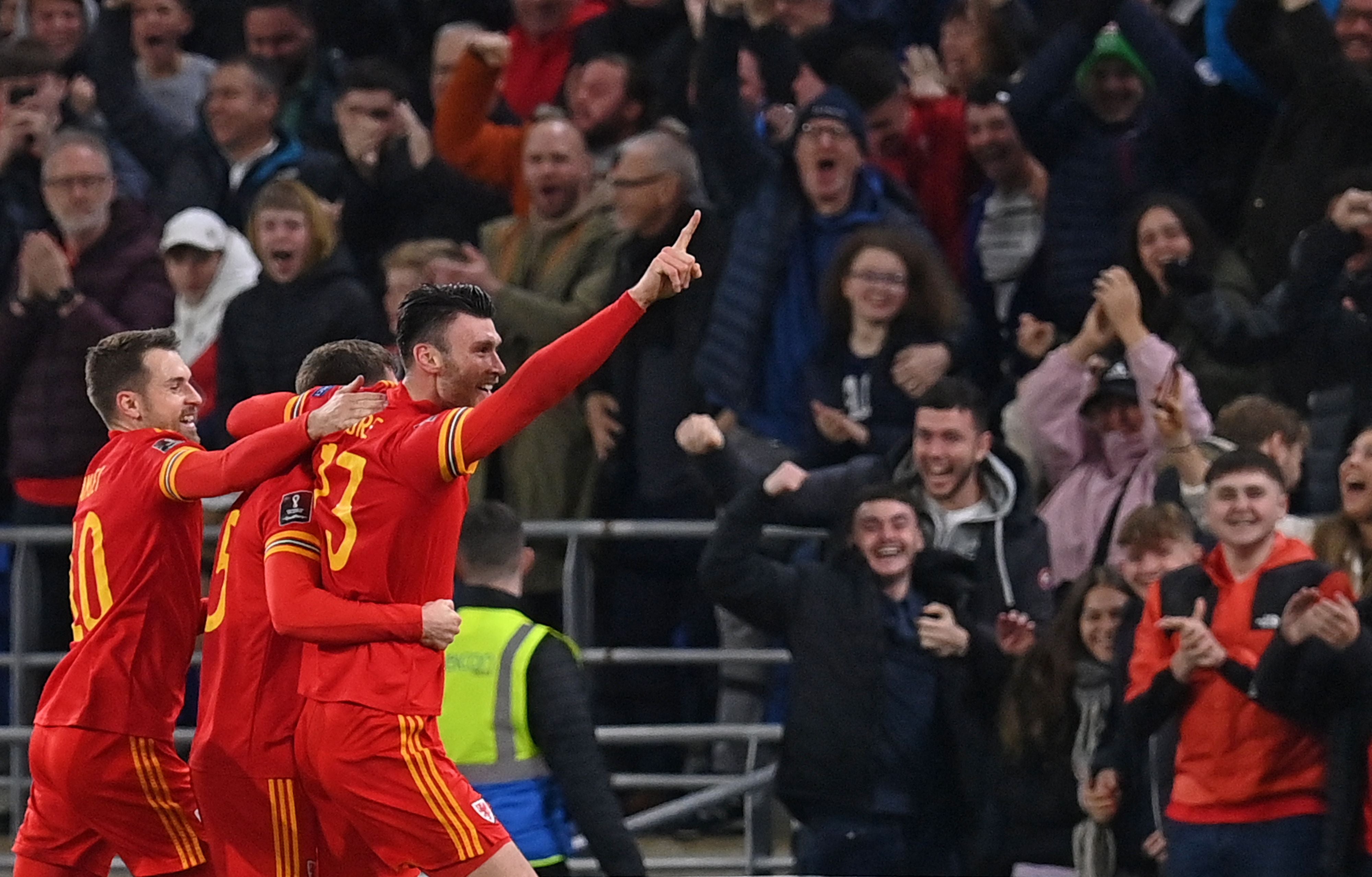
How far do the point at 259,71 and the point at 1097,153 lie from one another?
3.53 m

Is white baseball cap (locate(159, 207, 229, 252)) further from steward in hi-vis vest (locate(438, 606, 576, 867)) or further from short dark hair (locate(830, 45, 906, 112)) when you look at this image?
steward in hi-vis vest (locate(438, 606, 576, 867))

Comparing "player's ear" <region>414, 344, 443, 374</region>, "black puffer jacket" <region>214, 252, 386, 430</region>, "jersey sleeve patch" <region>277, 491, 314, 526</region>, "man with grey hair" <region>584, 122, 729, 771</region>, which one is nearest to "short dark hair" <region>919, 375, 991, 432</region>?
"man with grey hair" <region>584, 122, 729, 771</region>

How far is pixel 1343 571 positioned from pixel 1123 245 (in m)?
1.78

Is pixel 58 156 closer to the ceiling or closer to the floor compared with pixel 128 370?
closer to the ceiling

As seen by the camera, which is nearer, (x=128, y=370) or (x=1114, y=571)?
A: (x=128, y=370)

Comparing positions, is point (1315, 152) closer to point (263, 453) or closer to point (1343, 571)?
point (1343, 571)

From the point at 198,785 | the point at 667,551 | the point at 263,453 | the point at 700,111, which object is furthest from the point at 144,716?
the point at 700,111

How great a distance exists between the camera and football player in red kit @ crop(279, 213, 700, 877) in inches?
219

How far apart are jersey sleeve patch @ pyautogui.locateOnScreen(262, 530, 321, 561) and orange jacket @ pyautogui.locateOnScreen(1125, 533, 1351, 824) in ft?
8.00

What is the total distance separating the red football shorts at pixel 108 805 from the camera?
612 cm

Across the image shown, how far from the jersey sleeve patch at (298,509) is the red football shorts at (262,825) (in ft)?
2.21

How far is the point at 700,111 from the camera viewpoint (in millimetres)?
8734

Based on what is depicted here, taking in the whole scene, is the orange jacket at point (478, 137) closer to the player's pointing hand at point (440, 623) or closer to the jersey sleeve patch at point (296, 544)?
the jersey sleeve patch at point (296, 544)

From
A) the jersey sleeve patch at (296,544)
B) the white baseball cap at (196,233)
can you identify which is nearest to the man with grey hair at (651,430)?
the white baseball cap at (196,233)
